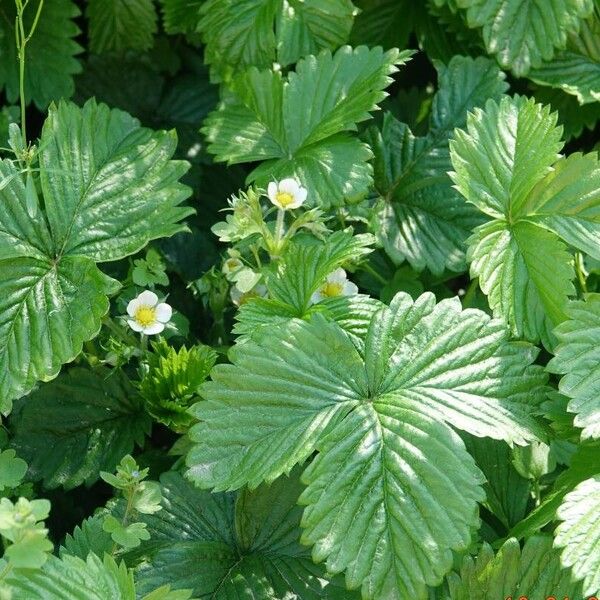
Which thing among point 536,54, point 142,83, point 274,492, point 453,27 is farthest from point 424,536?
point 142,83

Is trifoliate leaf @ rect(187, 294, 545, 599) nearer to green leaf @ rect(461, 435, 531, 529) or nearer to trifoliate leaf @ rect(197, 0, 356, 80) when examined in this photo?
green leaf @ rect(461, 435, 531, 529)

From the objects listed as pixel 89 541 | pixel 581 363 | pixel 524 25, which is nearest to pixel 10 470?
pixel 89 541

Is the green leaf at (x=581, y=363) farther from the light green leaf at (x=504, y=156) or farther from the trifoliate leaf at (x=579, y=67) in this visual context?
the trifoliate leaf at (x=579, y=67)

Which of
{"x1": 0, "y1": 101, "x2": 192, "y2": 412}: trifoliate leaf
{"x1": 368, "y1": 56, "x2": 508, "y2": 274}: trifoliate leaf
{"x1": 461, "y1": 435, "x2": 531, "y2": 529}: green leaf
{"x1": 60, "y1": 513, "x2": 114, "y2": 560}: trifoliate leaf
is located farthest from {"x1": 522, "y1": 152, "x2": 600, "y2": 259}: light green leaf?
{"x1": 60, "y1": 513, "x2": 114, "y2": 560}: trifoliate leaf

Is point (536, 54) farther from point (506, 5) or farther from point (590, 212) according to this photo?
point (590, 212)

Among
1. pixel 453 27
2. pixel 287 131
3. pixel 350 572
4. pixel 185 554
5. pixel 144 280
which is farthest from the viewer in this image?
pixel 453 27

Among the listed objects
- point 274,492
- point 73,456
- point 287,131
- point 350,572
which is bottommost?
point 73,456

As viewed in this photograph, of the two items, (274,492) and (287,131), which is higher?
(287,131)
